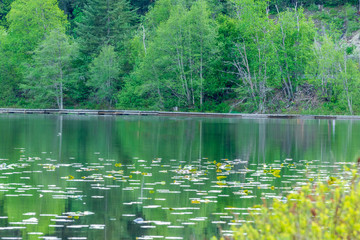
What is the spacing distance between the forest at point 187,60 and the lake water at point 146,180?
3810 centimetres

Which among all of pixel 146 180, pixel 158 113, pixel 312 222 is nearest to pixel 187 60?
pixel 158 113

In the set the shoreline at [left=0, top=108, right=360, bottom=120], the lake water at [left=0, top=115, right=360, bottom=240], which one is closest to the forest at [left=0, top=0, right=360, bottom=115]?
the shoreline at [left=0, top=108, right=360, bottom=120]

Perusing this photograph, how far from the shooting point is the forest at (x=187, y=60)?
7888cm

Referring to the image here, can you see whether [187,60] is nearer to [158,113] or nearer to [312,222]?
[158,113]

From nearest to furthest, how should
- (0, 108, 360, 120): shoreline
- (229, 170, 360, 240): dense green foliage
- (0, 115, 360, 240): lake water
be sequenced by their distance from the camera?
(229, 170, 360, 240): dense green foliage, (0, 115, 360, 240): lake water, (0, 108, 360, 120): shoreline

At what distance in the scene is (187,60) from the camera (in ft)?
275

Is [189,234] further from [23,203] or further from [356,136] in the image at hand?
[356,136]

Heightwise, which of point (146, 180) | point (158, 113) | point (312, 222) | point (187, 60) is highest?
point (187, 60)

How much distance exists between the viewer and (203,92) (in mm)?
82938

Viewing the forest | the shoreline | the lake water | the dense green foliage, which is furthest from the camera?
the forest

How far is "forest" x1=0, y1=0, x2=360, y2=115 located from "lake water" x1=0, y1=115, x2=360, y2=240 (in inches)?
1500

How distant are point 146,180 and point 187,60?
206 feet

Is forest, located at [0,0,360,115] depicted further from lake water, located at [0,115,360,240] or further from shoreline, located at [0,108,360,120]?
lake water, located at [0,115,360,240]

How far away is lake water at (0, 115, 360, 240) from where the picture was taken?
14.6 meters
